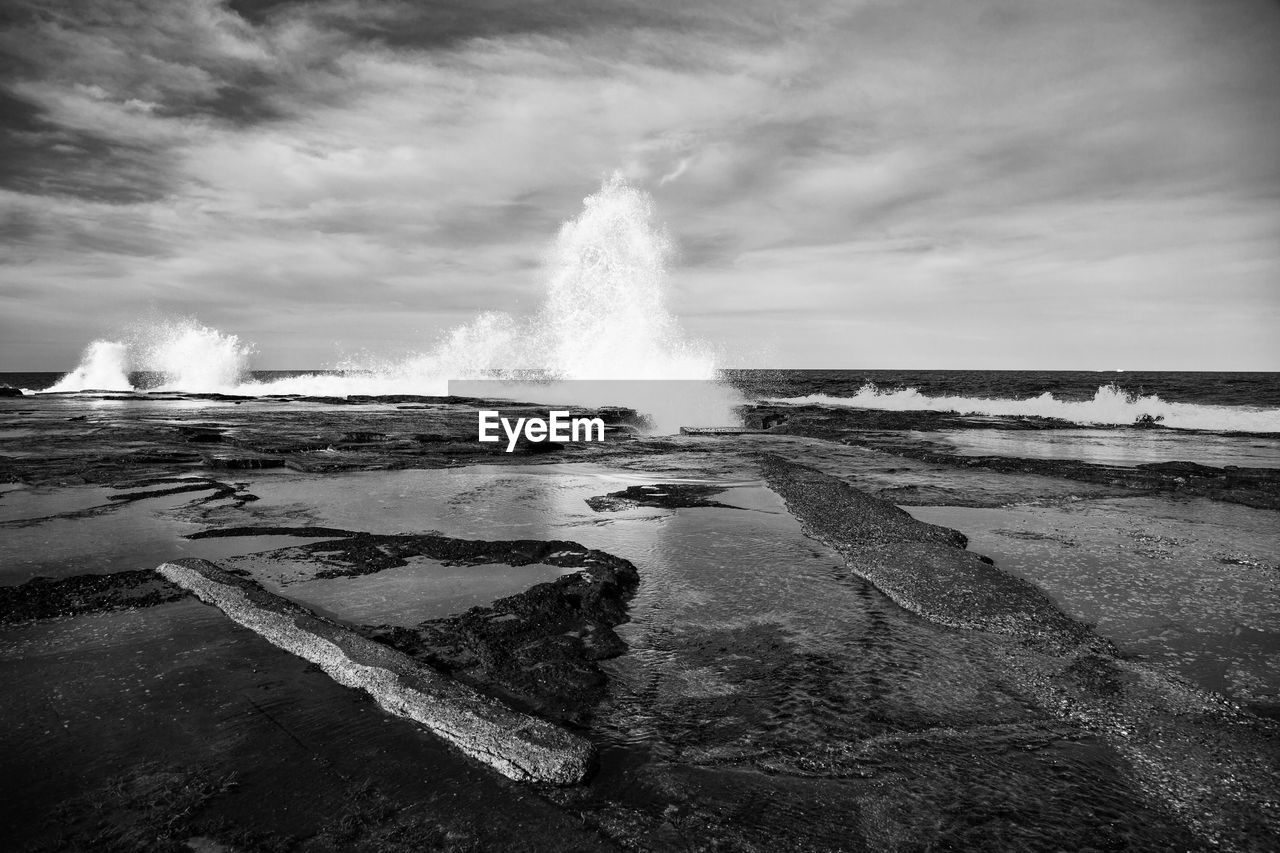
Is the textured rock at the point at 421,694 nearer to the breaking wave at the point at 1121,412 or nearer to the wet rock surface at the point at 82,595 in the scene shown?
the wet rock surface at the point at 82,595

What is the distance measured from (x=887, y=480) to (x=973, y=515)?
3.05 metres

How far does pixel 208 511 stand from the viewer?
827cm

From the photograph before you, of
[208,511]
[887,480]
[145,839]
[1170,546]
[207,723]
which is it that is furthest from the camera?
[887,480]

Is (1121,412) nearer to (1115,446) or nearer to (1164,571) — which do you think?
(1115,446)

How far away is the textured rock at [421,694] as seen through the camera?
274 cm

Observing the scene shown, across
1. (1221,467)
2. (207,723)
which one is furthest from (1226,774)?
(1221,467)

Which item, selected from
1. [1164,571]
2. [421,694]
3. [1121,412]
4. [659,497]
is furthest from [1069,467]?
[1121,412]

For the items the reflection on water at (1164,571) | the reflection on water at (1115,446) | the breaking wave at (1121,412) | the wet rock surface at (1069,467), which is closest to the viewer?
the reflection on water at (1164,571)

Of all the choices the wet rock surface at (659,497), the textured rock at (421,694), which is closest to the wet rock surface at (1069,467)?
the wet rock surface at (659,497)

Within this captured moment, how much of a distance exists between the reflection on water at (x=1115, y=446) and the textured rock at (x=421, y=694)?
49.7 ft

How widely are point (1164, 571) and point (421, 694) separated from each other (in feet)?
21.1

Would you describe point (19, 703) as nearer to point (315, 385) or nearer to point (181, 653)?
point (181, 653)

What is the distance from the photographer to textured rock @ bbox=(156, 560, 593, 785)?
8.98ft

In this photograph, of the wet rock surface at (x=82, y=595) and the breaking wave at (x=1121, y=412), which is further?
the breaking wave at (x=1121, y=412)
